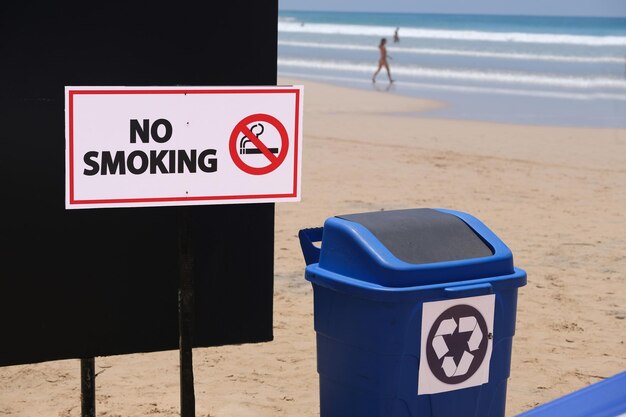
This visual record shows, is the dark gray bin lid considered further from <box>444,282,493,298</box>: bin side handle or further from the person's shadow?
the person's shadow

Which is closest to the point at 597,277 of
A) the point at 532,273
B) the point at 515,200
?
the point at 532,273

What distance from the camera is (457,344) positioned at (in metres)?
3.36

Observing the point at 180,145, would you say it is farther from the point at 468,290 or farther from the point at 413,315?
the point at 468,290

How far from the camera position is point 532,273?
7070mm

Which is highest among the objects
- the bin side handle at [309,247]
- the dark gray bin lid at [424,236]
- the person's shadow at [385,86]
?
the person's shadow at [385,86]

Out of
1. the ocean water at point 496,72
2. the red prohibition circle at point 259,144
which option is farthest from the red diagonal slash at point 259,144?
the ocean water at point 496,72

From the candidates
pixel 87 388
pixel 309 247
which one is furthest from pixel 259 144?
pixel 87 388

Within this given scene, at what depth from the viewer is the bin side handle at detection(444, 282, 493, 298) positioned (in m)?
3.28

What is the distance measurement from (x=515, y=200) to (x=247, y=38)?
6.53 metres

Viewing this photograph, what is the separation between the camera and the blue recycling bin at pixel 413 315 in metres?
3.27

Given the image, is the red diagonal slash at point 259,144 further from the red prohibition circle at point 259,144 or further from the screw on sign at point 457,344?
the screw on sign at point 457,344

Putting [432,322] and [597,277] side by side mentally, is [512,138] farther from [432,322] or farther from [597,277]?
[432,322]

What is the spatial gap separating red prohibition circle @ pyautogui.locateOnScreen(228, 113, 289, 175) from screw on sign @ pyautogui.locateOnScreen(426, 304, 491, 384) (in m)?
0.81

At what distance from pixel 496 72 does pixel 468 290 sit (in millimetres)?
28930
